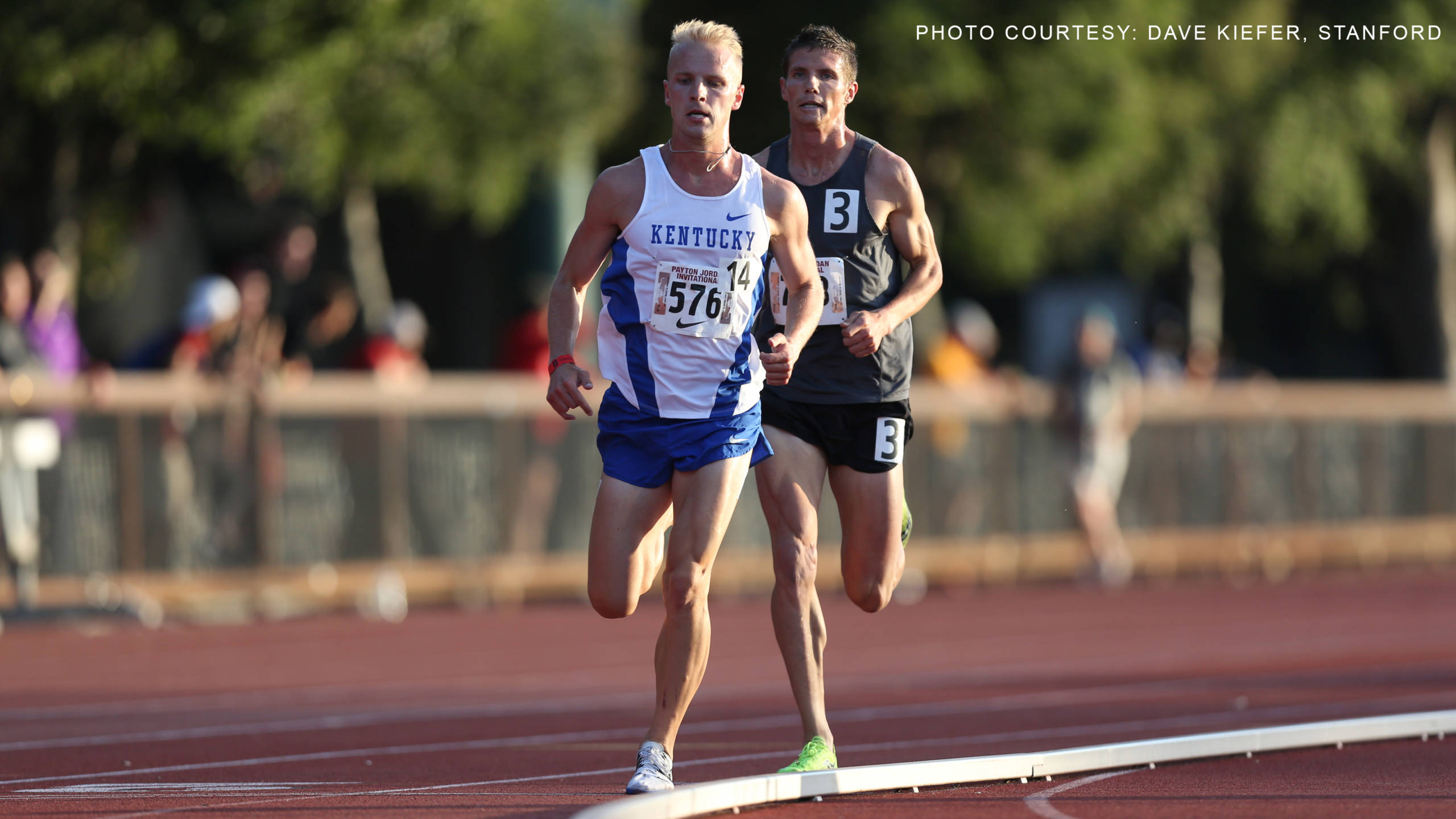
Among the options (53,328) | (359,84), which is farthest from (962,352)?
(53,328)

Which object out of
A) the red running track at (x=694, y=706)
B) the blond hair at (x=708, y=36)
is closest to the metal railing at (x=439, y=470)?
the red running track at (x=694, y=706)

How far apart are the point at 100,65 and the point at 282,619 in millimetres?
4340

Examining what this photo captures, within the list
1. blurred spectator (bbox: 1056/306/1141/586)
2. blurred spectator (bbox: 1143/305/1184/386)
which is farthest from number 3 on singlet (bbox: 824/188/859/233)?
blurred spectator (bbox: 1143/305/1184/386)

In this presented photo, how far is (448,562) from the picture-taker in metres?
18.1

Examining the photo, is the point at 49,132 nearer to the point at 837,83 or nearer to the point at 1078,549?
the point at 1078,549

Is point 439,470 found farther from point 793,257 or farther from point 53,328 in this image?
point 793,257

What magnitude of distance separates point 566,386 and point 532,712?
168 inches

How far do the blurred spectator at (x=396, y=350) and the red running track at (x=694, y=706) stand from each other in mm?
1890

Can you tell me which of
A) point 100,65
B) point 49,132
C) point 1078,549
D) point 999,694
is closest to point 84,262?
point 49,132

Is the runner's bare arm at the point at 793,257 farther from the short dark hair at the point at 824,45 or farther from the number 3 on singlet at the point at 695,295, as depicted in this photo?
the short dark hair at the point at 824,45

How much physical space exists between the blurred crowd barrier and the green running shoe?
9111 mm

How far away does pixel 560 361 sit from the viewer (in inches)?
281

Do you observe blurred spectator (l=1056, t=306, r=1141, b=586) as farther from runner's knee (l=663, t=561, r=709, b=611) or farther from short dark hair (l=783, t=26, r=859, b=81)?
runner's knee (l=663, t=561, r=709, b=611)

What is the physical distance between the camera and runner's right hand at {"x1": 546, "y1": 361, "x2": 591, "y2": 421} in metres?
7.02
